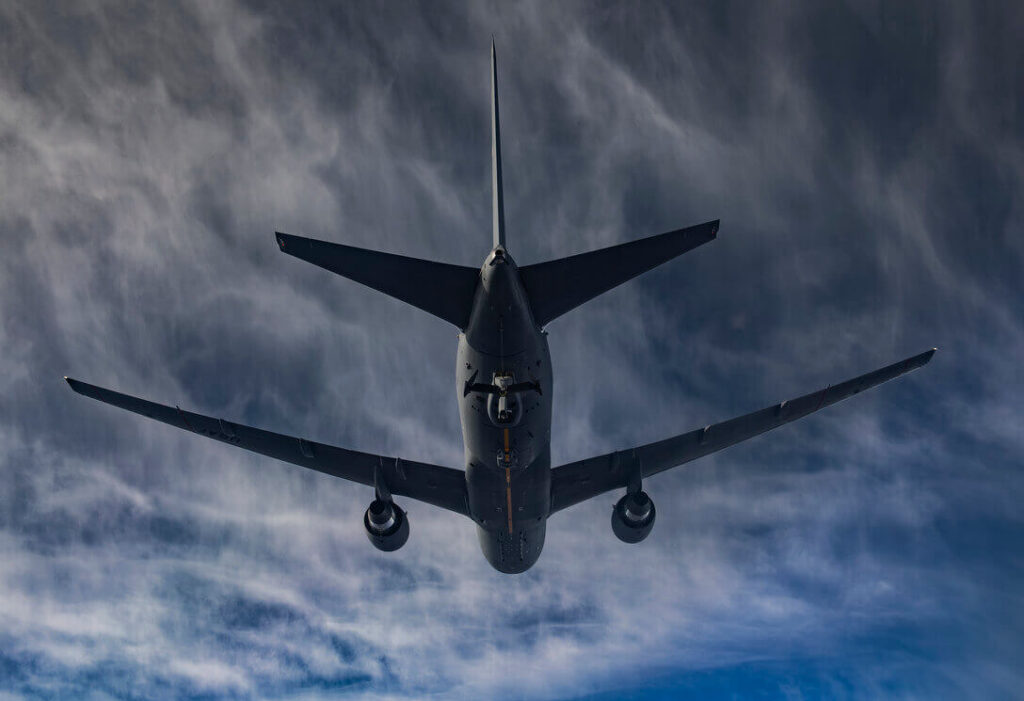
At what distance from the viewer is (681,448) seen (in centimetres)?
2264

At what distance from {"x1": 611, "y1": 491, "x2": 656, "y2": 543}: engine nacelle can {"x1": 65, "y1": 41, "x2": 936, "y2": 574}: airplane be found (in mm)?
45

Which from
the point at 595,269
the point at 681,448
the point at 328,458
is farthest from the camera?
the point at 681,448

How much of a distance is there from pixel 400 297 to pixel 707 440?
Answer: 1347cm

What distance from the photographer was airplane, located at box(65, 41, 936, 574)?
14.6 m

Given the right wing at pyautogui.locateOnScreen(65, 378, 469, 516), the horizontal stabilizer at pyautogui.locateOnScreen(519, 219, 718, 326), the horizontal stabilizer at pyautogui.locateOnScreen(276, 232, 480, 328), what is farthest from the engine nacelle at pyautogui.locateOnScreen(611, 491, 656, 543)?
the horizontal stabilizer at pyautogui.locateOnScreen(276, 232, 480, 328)

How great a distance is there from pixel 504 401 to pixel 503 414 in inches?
14.7

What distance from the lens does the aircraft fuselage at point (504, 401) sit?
1470cm

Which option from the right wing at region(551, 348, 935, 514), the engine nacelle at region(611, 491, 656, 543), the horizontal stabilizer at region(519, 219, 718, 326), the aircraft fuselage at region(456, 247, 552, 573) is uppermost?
the horizontal stabilizer at region(519, 219, 718, 326)

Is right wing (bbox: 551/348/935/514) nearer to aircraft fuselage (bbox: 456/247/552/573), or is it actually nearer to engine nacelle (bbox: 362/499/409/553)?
aircraft fuselage (bbox: 456/247/552/573)

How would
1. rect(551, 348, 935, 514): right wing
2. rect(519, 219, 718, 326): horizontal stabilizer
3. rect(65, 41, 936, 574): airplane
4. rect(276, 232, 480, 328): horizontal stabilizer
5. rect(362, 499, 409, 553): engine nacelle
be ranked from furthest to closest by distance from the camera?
rect(362, 499, 409, 553): engine nacelle < rect(551, 348, 935, 514): right wing < rect(65, 41, 936, 574): airplane < rect(519, 219, 718, 326): horizontal stabilizer < rect(276, 232, 480, 328): horizontal stabilizer

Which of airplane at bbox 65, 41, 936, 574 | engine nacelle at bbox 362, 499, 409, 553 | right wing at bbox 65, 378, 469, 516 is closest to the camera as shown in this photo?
airplane at bbox 65, 41, 936, 574

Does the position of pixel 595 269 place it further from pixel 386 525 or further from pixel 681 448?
pixel 386 525

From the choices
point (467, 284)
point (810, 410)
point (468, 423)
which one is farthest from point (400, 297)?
point (810, 410)

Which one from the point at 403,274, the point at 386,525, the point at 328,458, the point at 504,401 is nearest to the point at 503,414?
the point at 504,401
